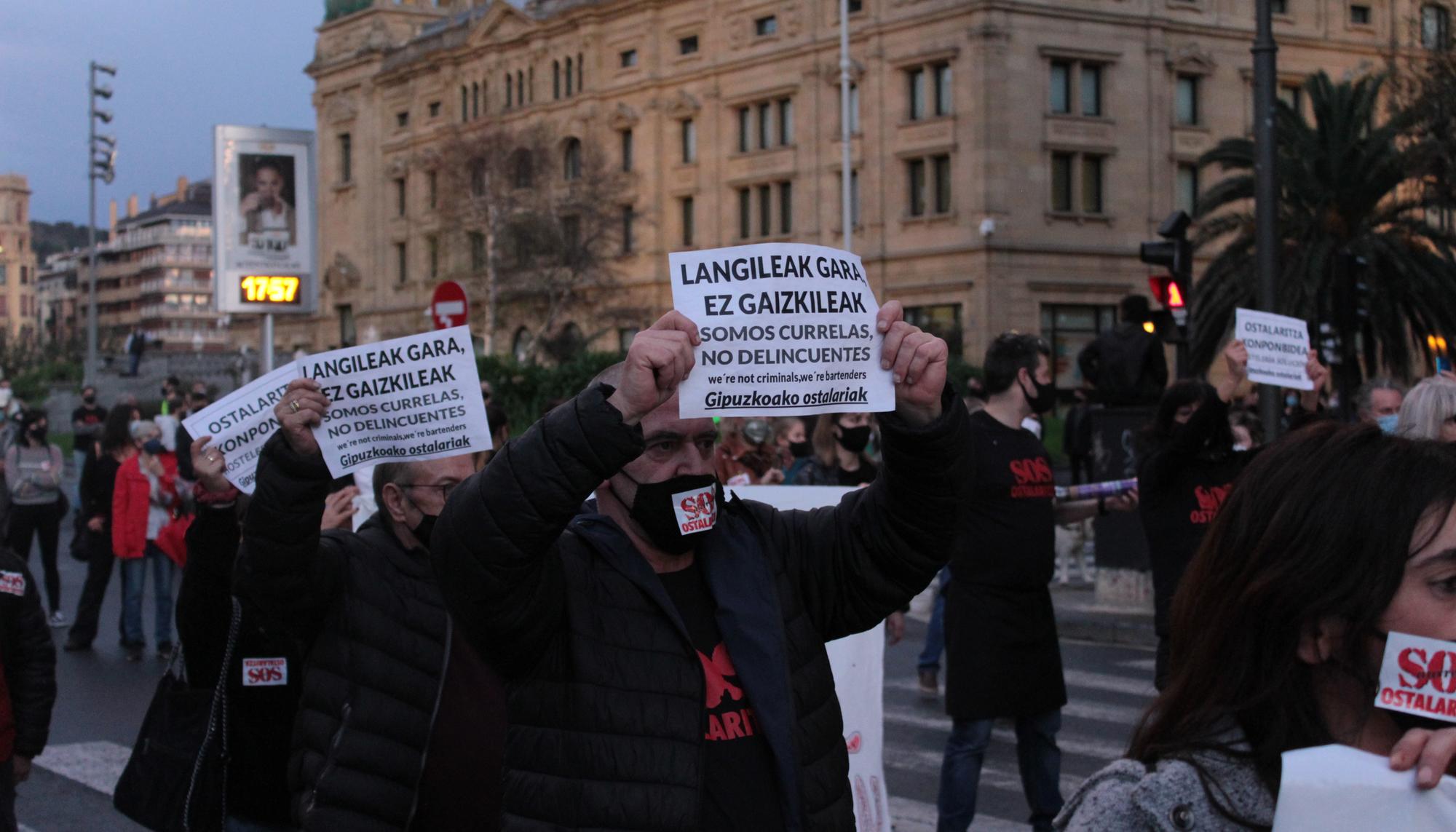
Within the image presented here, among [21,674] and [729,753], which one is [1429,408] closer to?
[729,753]

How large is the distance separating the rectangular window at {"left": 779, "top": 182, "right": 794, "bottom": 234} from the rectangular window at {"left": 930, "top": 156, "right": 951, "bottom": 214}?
5.82 meters

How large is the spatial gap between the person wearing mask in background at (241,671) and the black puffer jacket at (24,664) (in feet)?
2.44

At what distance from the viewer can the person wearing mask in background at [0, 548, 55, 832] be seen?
5.09 m

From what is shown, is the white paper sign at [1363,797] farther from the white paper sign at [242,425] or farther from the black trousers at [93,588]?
the black trousers at [93,588]

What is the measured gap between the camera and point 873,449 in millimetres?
21219

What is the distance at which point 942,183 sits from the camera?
48.2m

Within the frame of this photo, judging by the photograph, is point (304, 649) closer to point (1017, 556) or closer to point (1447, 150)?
point (1017, 556)

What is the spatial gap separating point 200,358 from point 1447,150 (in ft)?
184

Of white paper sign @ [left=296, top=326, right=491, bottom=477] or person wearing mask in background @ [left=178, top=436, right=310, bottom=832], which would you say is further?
person wearing mask in background @ [left=178, top=436, right=310, bottom=832]

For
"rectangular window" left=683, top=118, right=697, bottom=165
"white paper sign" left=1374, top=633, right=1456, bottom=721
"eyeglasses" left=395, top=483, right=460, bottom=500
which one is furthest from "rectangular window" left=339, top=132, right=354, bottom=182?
"white paper sign" left=1374, top=633, right=1456, bottom=721

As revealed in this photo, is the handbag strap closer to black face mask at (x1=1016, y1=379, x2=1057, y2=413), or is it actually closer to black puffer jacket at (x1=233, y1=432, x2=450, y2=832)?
black puffer jacket at (x1=233, y1=432, x2=450, y2=832)

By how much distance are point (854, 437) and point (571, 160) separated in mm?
51861

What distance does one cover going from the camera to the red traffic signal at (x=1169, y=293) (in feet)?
50.5

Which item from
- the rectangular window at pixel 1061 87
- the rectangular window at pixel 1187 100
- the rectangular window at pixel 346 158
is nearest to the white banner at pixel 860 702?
the rectangular window at pixel 1061 87
